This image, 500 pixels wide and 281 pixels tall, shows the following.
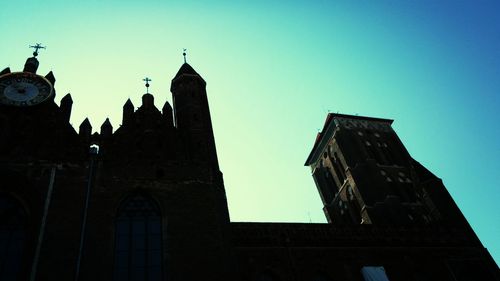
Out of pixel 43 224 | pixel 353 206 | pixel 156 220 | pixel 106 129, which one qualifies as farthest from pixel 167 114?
pixel 353 206

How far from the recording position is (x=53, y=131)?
18297mm

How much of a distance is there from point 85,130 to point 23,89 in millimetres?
3488

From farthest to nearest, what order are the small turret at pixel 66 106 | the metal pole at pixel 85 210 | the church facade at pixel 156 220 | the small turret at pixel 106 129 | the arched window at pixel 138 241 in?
1. the small turret at pixel 66 106
2. the small turret at pixel 106 129
3. the church facade at pixel 156 220
4. the arched window at pixel 138 241
5. the metal pole at pixel 85 210

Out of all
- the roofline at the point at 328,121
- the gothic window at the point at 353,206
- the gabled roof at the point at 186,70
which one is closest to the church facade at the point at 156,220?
the gabled roof at the point at 186,70

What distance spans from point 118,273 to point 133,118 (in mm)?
8045

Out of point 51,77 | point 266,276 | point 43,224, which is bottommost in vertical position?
point 266,276

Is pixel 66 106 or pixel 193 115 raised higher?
pixel 66 106

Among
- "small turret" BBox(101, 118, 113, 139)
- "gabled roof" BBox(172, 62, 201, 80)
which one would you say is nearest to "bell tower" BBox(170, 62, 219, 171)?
"gabled roof" BBox(172, 62, 201, 80)

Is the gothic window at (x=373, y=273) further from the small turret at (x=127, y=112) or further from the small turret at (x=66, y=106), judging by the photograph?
the small turret at (x=66, y=106)

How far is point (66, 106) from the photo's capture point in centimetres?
2020

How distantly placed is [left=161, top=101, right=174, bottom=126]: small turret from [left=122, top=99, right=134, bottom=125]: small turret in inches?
58.6

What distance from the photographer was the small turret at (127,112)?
67.2ft

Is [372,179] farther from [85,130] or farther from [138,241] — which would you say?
[85,130]

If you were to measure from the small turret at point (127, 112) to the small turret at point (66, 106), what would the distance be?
2381 millimetres
